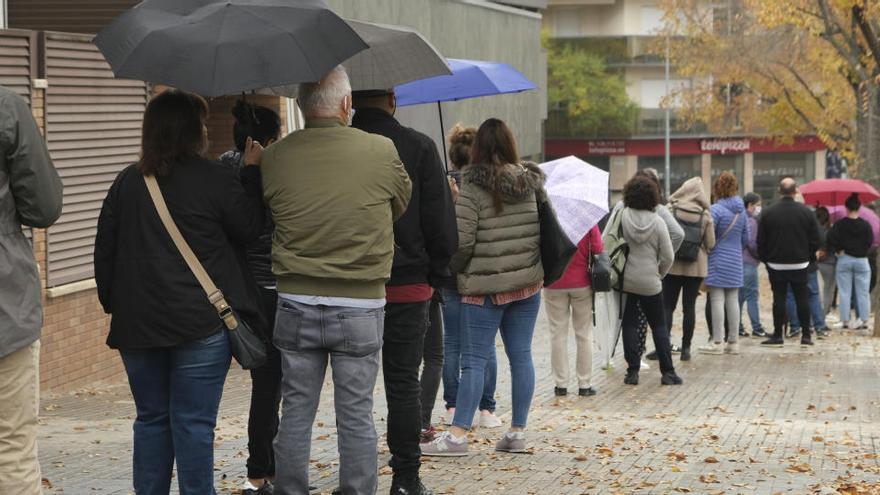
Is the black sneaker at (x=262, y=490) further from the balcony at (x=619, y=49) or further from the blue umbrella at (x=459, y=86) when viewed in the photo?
the balcony at (x=619, y=49)

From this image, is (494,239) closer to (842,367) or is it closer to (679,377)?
(679,377)

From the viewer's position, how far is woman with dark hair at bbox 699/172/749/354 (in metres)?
16.3

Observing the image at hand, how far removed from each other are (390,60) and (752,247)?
12.3m

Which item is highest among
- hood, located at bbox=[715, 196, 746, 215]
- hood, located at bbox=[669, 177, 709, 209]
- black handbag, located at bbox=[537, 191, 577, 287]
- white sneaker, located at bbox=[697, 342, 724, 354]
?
black handbag, located at bbox=[537, 191, 577, 287]

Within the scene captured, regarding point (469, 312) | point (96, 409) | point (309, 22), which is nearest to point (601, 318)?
point (96, 409)

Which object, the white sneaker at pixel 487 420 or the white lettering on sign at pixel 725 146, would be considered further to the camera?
the white lettering on sign at pixel 725 146

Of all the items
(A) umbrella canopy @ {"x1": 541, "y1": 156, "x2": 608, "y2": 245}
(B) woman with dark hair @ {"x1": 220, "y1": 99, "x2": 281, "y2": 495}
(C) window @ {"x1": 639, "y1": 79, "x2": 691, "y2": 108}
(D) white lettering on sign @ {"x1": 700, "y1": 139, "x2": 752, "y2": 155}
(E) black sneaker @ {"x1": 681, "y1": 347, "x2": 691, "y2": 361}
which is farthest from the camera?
(C) window @ {"x1": 639, "y1": 79, "x2": 691, "y2": 108}

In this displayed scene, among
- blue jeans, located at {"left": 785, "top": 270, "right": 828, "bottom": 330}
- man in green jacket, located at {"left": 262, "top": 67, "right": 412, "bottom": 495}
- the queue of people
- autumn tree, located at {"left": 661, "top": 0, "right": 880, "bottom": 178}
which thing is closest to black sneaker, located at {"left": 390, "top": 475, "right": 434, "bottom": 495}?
the queue of people

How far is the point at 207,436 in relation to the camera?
5703 mm

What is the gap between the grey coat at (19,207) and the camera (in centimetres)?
522

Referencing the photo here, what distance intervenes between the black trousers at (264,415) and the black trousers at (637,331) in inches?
280

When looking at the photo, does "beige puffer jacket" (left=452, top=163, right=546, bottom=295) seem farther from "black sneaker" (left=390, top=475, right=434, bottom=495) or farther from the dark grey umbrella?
the dark grey umbrella

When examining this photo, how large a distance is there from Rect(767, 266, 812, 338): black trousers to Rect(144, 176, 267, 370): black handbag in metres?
12.9

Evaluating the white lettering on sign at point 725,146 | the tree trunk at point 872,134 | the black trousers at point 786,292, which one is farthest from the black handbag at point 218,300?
the white lettering on sign at point 725,146
